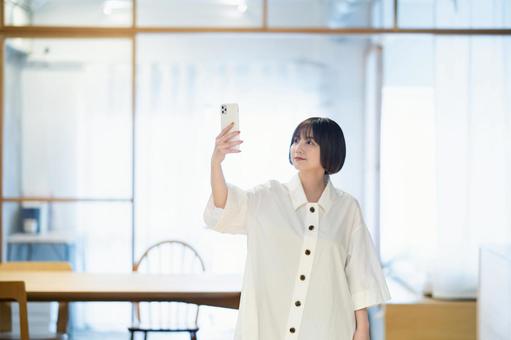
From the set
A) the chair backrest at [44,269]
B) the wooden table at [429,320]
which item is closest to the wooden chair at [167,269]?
the chair backrest at [44,269]

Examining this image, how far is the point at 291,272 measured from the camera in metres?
2.04

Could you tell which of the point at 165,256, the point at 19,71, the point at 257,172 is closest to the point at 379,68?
the point at 257,172

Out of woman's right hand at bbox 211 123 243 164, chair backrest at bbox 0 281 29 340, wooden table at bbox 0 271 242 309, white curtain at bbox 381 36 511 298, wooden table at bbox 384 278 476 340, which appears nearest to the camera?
woman's right hand at bbox 211 123 243 164

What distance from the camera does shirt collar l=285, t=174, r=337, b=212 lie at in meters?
2.10

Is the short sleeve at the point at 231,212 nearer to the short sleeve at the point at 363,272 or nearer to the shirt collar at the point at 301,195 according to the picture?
the shirt collar at the point at 301,195

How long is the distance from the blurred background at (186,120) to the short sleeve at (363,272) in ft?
6.40

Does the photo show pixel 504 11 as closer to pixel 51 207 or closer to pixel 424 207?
pixel 424 207

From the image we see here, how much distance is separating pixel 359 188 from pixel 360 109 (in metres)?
0.56

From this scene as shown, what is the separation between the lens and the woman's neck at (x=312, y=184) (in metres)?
2.13

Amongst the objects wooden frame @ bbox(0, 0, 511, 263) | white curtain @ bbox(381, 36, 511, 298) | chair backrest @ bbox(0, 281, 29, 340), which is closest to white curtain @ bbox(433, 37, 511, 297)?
white curtain @ bbox(381, 36, 511, 298)

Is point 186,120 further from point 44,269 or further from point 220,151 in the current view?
point 220,151

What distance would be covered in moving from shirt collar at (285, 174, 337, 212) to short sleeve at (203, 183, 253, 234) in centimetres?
13

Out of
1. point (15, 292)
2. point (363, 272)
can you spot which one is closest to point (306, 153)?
point (363, 272)

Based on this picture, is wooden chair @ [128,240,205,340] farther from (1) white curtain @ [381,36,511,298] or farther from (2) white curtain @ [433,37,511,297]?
(2) white curtain @ [433,37,511,297]
